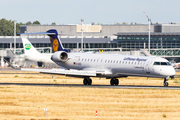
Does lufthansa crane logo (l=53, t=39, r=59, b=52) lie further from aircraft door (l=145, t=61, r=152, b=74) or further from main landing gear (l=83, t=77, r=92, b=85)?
aircraft door (l=145, t=61, r=152, b=74)

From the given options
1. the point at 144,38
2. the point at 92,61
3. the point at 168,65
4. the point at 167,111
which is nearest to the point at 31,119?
the point at 167,111

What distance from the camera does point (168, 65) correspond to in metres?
36.9

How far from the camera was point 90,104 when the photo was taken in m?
25.2

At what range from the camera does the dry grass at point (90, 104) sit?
68.1ft

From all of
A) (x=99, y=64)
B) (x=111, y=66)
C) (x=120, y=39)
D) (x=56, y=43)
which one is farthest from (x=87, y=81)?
(x=120, y=39)

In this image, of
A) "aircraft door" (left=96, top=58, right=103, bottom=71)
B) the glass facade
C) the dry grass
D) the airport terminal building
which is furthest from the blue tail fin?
the glass facade

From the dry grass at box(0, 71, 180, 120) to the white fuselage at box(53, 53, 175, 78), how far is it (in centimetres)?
476

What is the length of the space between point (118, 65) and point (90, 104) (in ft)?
48.6

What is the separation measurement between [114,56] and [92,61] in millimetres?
2866

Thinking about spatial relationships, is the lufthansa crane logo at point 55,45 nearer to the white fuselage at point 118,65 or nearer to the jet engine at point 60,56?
the jet engine at point 60,56

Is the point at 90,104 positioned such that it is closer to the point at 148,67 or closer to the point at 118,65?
the point at 148,67

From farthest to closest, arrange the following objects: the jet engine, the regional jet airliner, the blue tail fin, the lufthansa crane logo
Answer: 1. the lufthansa crane logo
2. the blue tail fin
3. the jet engine
4. the regional jet airliner

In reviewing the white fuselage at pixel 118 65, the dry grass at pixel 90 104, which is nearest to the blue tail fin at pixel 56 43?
the white fuselage at pixel 118 65

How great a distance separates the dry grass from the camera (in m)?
20.8
